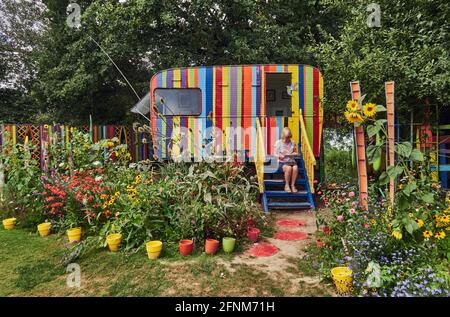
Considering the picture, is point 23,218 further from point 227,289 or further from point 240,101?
point 240,101

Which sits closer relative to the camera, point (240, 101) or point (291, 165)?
point (291, 165)

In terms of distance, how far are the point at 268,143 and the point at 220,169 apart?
2.72 metres

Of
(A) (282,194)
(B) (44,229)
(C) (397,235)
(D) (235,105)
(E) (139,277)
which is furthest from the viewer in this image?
(D) (235,105)

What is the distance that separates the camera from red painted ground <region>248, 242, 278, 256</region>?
11.2ft

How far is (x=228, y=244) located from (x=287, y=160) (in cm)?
269

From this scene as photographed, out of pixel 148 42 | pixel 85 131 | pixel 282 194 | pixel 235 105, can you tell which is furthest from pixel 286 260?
pixel 148 42

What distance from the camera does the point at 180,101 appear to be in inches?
257

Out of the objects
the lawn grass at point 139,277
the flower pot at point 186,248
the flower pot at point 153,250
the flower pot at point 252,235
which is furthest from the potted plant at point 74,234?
the flower pot at point 252,235

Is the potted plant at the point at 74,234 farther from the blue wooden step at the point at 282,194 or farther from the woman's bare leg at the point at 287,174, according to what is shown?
the woman's bare leg at the point at 287,174

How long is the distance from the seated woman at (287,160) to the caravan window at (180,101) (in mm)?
2024

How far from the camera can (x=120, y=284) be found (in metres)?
2.77

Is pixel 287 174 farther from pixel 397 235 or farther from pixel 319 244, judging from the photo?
pixel 397 235

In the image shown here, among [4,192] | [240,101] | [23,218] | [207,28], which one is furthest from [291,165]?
[207,28]

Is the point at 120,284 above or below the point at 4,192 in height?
below
